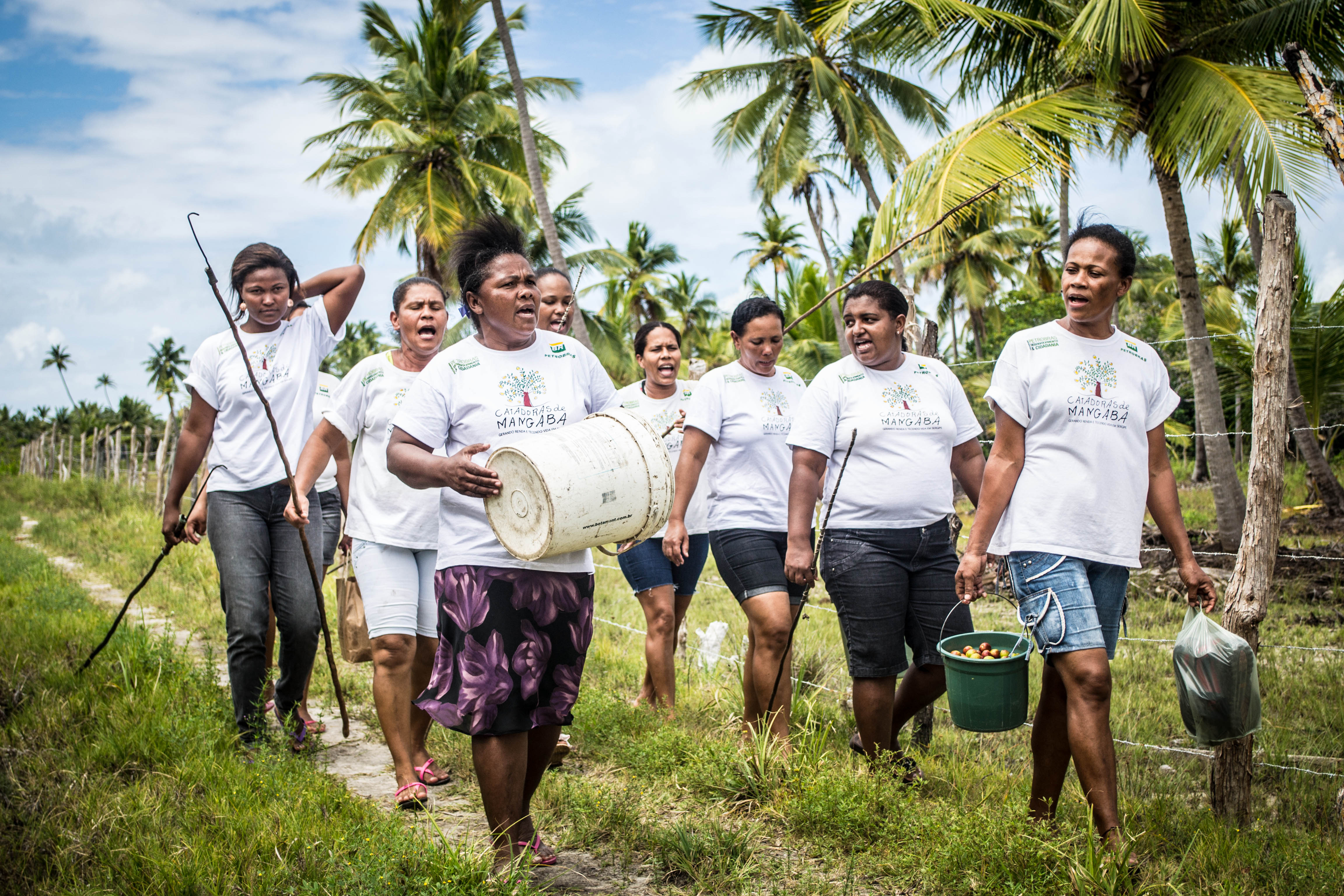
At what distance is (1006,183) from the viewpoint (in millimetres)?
9195

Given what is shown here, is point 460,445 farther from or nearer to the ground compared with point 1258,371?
nearer to the ground

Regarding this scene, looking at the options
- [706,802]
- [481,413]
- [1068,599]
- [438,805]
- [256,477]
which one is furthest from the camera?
[256,477]

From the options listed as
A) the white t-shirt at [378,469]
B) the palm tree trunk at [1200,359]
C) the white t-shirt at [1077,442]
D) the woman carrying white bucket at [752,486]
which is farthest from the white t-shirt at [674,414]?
the palm tree trunk at [1200,359]

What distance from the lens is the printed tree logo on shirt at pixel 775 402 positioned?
4.72m

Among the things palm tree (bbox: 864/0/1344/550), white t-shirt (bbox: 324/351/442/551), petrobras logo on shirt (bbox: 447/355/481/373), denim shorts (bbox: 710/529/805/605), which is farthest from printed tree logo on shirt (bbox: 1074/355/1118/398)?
palm tree (bbox: 864/0/1344/550)

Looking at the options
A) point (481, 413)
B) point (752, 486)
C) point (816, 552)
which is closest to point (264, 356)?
point (481, 413)

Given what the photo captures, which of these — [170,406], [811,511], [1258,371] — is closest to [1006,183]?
[1258,371]

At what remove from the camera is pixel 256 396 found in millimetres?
4418

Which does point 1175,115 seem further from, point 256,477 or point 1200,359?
point 256,477

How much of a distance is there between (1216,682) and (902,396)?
1572 millimetres

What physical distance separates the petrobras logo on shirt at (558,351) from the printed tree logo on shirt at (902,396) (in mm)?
1450

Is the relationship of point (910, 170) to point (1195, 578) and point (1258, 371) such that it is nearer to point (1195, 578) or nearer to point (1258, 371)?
point (1258, 371)

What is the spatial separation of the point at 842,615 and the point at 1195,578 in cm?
133

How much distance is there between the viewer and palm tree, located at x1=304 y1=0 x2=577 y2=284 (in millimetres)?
22297
